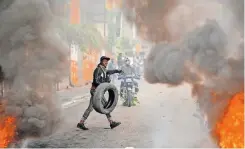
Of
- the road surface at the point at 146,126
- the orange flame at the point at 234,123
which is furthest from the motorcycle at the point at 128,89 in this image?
the orange flame at the point at 234,123

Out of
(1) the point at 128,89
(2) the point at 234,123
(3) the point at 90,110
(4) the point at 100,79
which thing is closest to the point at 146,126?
(1) the point at 128,89

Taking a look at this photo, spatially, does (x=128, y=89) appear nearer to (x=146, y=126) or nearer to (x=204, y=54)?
(x=146, y=126)

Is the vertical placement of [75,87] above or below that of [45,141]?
above

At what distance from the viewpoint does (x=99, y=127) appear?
9.11 m

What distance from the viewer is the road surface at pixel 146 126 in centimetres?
884

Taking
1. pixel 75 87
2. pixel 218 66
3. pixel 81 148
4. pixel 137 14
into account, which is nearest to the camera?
pixel 218 66

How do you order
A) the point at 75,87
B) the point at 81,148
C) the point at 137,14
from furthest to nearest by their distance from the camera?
the point at 75,87 → the point at 137,14 → the point at 81,148

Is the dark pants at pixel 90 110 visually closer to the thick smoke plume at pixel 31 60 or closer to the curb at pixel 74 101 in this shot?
the curb at pixel 74 101

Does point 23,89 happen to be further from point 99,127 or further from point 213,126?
point 213,126

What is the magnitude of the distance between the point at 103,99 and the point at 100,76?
0.47 m

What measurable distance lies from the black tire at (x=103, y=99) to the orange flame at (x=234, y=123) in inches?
88.6

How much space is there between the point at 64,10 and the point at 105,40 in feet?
3.52

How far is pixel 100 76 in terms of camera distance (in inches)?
351

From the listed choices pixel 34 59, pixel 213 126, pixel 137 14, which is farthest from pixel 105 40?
pixel 213 126
